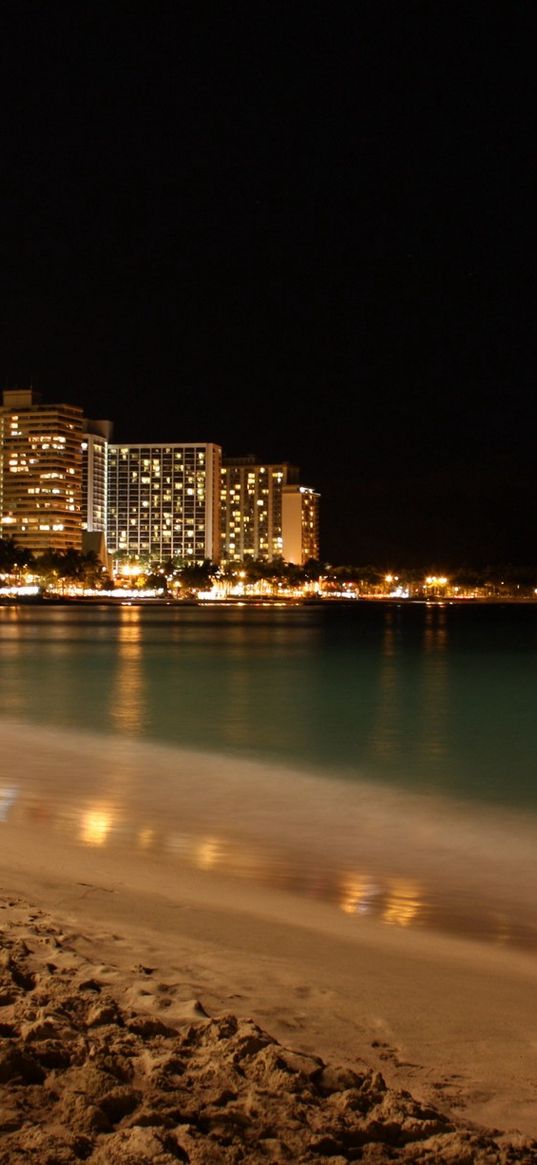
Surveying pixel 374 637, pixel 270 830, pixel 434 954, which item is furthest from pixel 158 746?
pixel 374 637

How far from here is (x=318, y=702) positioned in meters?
29.7

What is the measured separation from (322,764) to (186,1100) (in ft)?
46.4

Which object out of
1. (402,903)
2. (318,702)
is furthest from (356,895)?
(318,702)

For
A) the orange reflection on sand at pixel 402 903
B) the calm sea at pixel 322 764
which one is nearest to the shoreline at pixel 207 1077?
the orange reflection on sand at pixel 402 903

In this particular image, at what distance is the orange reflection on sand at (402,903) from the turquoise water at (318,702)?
5349 mm

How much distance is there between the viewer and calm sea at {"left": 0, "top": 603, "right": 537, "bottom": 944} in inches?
389

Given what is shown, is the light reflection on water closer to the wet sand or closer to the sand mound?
the wet sand

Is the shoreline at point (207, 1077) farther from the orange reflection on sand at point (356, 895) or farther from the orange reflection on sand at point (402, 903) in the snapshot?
the orange reflection on sand at point (356, 895)

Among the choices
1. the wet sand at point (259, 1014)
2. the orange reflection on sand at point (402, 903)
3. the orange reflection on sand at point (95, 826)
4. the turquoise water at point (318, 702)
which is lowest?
the turquoise water at point (318, 702)

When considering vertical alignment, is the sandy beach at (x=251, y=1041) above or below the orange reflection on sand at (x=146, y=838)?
above

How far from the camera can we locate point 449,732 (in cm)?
2328

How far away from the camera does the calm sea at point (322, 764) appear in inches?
389

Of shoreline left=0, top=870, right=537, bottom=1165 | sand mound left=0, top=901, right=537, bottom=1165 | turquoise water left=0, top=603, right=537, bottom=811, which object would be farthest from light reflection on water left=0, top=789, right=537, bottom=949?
turquoise water left=0, top=603, right=537, bottom=811

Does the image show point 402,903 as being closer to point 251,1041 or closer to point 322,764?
point 251,1041
